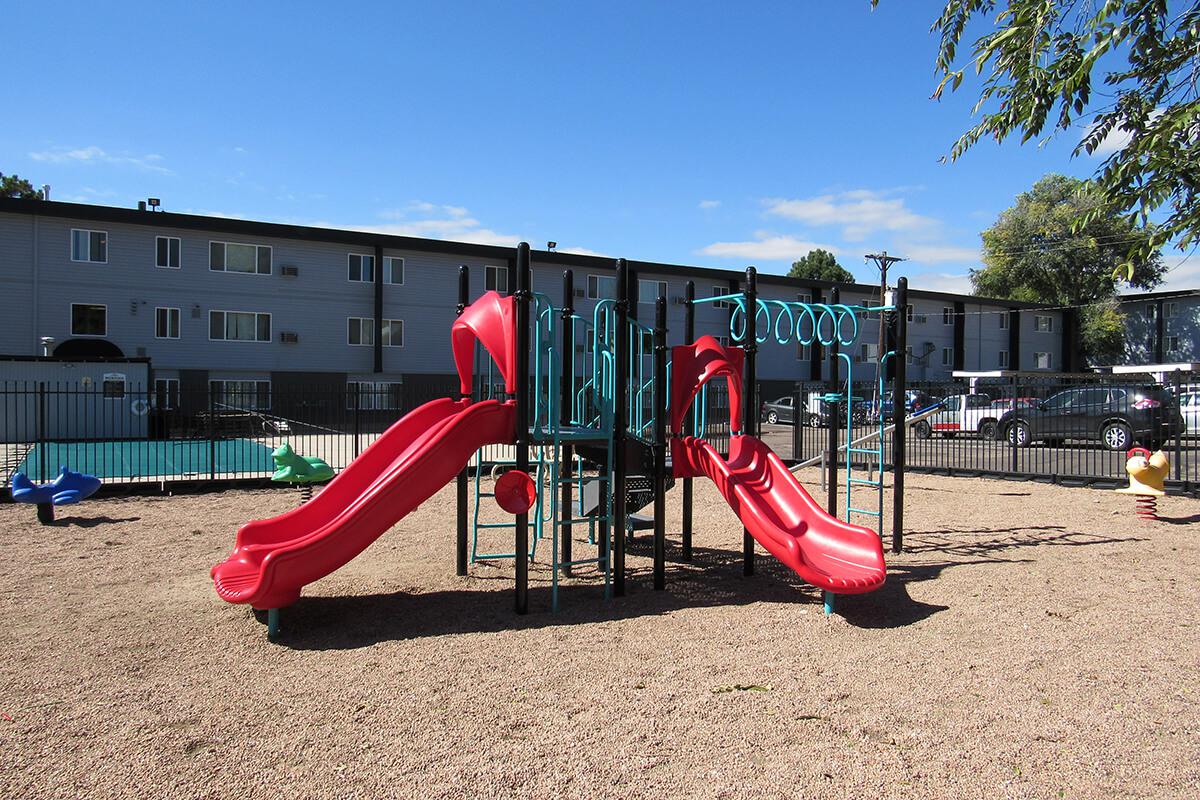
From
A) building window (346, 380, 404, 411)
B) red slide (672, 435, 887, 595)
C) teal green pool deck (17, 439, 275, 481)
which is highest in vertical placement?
building window (346, 380, 404, 411)

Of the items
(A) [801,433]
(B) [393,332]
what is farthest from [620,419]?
(B) [393,332]

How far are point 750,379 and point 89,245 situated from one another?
1121 inches

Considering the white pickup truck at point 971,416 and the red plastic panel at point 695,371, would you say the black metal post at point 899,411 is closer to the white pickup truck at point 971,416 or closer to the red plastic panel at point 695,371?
the red plastic panel at point 695,371

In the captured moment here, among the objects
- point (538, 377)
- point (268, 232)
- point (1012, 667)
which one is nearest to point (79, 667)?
point (538, 377)

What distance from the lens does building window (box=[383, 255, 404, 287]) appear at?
32844mm

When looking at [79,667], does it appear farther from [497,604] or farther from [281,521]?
[497,604]

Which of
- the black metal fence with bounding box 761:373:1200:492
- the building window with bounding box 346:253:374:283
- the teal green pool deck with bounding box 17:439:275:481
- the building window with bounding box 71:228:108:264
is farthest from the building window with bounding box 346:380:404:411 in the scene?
the black metal fence with bounding box 761:373:1200:492

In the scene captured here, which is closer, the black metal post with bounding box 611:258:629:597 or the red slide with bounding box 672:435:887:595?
the red slide with bounding box 672:435:887:595

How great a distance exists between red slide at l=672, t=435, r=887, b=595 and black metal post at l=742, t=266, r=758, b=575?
23 centimetres

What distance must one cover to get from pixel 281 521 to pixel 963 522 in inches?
335

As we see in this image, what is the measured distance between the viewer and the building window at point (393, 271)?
108 ft

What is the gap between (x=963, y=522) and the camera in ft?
34.6

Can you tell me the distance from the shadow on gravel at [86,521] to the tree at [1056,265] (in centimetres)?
5367

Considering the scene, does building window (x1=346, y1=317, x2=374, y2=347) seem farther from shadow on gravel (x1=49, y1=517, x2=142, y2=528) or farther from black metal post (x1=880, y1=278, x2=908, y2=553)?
black metal post (x1=880, y1=278, x2=908, y2=553)
